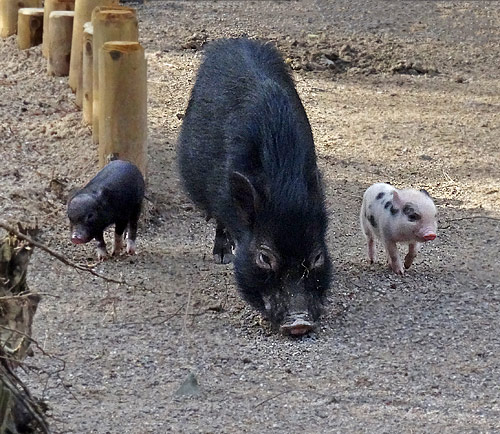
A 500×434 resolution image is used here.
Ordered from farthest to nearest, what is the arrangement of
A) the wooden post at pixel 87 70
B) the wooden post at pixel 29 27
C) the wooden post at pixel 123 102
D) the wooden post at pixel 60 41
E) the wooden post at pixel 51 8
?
the wooden post at pixel 29 27 → the wooden post at pixel 51 8 → the wooden post at pixel 60 41 → the wooden post at pixel 87 70 → the wooden post at pixel 123 102

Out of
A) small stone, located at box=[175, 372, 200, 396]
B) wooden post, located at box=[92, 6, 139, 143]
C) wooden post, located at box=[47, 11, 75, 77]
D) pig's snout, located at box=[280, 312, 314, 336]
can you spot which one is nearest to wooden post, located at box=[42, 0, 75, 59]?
wooden post, located at box=[47, 11, 75, 77]

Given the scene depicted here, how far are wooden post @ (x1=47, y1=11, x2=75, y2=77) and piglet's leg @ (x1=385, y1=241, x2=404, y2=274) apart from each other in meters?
3.86

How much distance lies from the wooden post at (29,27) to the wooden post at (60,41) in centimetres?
75

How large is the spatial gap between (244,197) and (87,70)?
278cm

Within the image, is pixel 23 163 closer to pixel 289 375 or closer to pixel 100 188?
pixel 100 188

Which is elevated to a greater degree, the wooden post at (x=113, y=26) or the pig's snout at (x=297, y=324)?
the wooden post at (x=113, y=26)

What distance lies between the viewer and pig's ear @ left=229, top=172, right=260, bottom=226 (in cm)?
506

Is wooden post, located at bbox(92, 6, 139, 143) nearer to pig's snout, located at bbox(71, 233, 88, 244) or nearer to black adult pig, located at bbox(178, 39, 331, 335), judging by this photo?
black adult pig, located at bbox(178, 39, 331, 335)

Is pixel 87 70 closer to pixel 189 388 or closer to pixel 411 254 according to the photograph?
pixel 411 254

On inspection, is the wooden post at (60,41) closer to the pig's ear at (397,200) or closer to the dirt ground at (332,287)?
the dirt ground at (332,287)

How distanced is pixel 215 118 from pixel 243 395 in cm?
193

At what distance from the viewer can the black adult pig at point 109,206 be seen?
582 centimetres

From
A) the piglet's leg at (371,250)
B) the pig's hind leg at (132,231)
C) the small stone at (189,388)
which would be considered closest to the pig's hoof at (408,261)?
the piglet's leg at (371,250)

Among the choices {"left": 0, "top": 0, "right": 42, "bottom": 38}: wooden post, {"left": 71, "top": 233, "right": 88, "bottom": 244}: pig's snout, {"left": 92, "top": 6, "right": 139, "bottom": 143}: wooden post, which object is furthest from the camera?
{"left": 0, "top": 0, "right": 42, "bottom": 38}: wooden post
